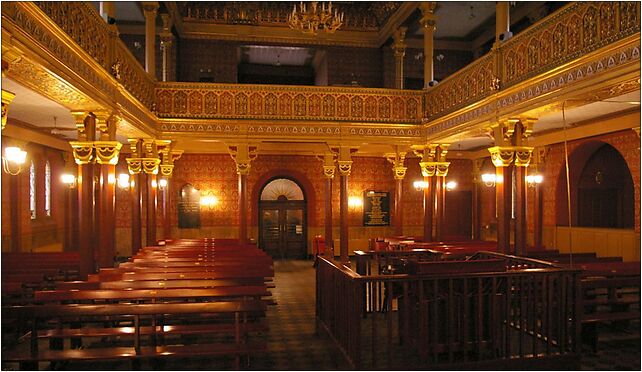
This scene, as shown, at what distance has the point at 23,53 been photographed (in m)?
5.32

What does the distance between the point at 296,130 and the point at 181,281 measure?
760 centimetres

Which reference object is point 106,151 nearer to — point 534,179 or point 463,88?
point 463,88

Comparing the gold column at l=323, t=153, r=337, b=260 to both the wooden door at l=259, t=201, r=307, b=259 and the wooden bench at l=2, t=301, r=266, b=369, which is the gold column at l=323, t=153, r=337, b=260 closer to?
the wooden door at l=259, t=201, r=307, b=259

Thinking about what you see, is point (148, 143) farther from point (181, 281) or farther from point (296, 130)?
point (181, 281)

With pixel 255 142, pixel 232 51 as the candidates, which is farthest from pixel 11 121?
pixel 232 51

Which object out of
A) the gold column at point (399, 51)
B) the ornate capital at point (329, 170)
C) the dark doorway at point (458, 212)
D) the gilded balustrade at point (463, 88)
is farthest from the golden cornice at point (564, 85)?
the dark doorway at point (458, 212)

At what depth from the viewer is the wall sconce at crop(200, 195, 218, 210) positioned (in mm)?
18906

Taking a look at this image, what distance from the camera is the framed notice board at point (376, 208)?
19719 millimetres

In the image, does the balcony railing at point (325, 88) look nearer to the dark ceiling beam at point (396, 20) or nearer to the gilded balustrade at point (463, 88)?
the gilded balustrade at point (463, 88)

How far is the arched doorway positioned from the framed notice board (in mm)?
2446

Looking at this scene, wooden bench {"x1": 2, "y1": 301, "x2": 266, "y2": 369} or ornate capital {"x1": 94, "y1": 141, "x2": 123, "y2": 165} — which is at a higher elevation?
ornate capital {"x1": 94, "y1": 141, "x2": 123, "y2": 165}

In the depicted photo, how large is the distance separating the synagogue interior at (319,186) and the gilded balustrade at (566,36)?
36 mm

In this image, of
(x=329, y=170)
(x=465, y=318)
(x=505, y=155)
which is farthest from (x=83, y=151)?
Answer: (x=329, y=170)

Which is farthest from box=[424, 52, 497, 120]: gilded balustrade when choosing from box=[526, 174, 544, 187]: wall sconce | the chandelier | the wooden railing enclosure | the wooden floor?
the wooden railing enclosure
